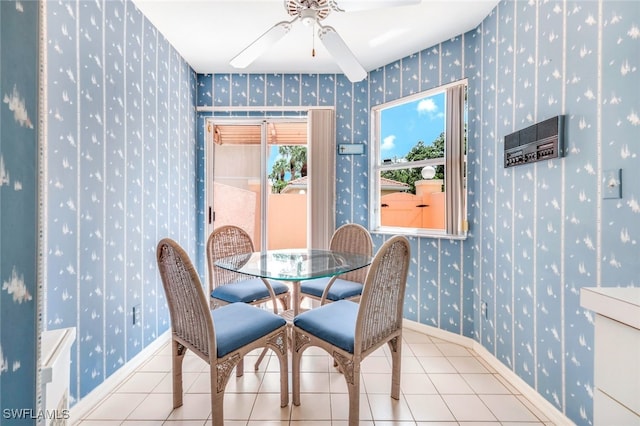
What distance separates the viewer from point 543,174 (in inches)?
63.8

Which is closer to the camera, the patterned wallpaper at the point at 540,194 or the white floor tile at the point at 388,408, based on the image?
the patterned wallpaper at the point at 540,194

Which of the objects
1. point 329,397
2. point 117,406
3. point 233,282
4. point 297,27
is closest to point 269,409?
point 329,397

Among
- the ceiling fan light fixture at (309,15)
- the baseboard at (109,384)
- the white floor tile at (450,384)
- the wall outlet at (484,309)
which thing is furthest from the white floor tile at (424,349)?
the ceiling fan light fixture at (309,15)

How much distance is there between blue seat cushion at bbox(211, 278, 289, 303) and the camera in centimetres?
203

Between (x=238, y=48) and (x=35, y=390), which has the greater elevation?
(x=238, y=48)

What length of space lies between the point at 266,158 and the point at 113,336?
86.7 inches

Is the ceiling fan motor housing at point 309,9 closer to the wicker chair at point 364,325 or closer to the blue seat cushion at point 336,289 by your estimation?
the wicker chair at point 364,325

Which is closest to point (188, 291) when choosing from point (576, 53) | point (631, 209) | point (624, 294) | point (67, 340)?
point (67, 340)

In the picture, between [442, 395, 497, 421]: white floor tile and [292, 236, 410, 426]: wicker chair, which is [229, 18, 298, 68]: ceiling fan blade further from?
[442, 395, 497, 421]: white floor tile

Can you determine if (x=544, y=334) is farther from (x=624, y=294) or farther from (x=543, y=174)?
(x=624, y=294)

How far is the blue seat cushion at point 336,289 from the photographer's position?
208 centimetres

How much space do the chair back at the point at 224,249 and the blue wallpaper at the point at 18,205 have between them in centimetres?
165

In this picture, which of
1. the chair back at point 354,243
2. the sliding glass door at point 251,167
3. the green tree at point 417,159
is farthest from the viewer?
the sliding glass door at point 251,167

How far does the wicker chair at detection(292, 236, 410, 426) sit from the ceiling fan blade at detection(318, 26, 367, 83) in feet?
3.72
